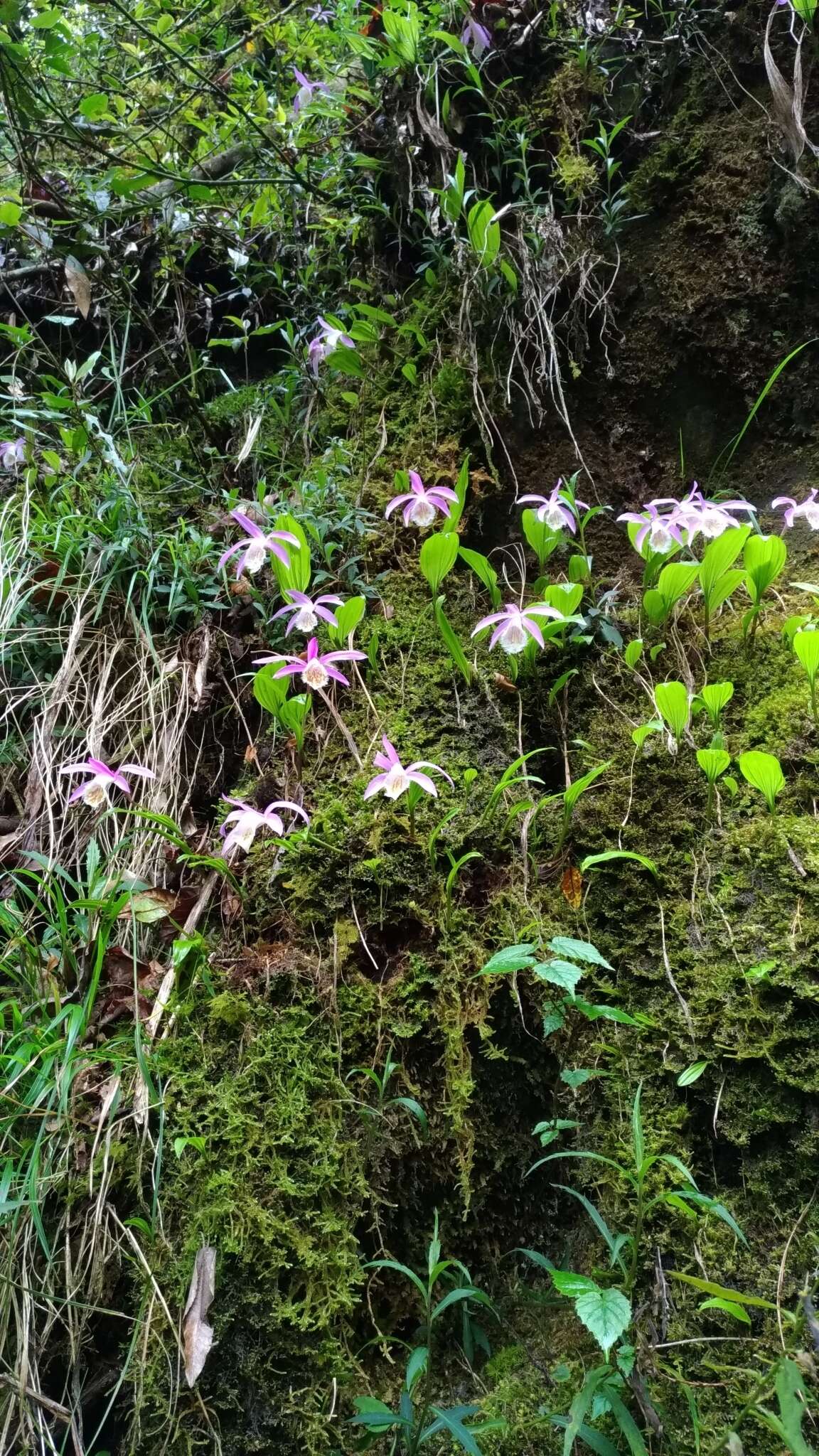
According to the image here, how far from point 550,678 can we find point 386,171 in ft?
6.41

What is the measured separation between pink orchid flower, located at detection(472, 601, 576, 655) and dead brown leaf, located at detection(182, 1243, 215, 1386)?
1.27 m

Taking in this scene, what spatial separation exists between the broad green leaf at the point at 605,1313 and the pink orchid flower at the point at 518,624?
1169mm

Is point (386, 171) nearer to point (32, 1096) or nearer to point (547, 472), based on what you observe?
point (547, 472)

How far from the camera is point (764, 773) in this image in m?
1.37

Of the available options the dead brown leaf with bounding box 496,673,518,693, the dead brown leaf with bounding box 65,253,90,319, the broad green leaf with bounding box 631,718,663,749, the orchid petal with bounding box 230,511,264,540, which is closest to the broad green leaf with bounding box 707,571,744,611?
the broad green leaf with bounding box 631,718,663,749

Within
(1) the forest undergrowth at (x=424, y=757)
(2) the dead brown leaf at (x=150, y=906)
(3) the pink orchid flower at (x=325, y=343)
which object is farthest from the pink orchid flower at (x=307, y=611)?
(3) the pink orchid flower at (x=325, y=343)

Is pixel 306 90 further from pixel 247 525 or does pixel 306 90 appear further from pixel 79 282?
pixel 247 525

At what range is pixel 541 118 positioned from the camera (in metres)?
2.40

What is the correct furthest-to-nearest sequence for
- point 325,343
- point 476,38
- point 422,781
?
1. point 325,343
2. point 476,38
3. point 422,781

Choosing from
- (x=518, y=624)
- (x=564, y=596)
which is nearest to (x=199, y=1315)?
(x=518, y=624)

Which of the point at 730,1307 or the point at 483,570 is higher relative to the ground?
the point at 483,570

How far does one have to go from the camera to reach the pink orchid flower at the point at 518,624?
1678mm

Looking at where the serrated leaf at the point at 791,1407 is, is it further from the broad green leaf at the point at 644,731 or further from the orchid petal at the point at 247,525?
the orchid petal at the point at 247,525

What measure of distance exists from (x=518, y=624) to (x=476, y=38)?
80.0 inches
